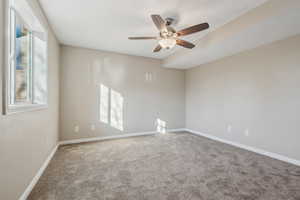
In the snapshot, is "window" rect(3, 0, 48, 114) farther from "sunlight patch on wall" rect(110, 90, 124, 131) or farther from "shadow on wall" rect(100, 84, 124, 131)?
"sunlight patch on wall" rect(110, 90, 124, 131)

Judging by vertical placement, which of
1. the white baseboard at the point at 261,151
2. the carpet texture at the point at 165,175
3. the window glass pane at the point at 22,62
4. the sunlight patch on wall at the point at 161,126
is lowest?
the carpet texture at the point at 165,175

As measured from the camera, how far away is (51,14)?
2.07 metres

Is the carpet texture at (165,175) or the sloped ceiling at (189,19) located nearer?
the carpet texture at (165,175)

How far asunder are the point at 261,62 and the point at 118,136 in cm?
385

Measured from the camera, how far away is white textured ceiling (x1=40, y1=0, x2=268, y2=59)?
6.02ft

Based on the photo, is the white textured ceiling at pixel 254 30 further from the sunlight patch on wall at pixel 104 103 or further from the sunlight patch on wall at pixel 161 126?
the sunlight patch on wall at pixel 104 103

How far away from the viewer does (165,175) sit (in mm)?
1931

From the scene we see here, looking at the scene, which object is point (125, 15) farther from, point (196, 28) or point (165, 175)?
point (165, 175)

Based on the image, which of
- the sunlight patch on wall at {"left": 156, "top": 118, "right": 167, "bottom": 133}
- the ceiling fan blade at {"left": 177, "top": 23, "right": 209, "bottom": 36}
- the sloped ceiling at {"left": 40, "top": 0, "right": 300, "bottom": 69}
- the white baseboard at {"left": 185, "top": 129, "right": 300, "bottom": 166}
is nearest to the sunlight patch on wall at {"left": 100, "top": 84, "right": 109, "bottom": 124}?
the sloped ceiling at {"left": 40, "top": 0, "right": 300, "bottom": 69}

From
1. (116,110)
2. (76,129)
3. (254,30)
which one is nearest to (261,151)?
(254,30)

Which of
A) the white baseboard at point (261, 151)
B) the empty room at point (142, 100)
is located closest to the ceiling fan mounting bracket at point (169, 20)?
the empty room at point (142, 100)

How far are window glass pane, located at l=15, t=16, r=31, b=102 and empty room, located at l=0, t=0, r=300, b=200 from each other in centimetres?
1

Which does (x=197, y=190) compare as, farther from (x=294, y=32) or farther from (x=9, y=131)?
(x=294, y=32)

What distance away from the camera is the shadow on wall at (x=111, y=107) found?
3.58 m
